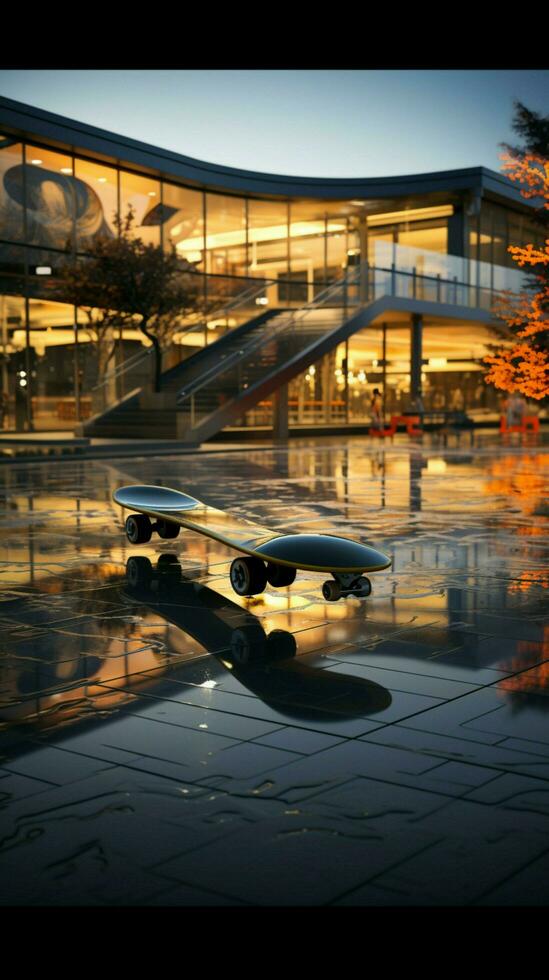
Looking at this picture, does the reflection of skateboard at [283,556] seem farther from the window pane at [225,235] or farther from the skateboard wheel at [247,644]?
the window pane at [225,235]

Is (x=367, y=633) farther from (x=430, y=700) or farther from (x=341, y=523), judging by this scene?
(x=341, y=523)

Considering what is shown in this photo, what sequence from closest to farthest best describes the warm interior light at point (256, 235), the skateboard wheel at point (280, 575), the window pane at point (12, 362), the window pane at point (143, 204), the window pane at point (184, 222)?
the skateboard wheel at point (280, 575) < the window pane at point (12, 362) < the window pane at point (143, 204) < the window pane at point (184, 222) < the warm interior light at point (256, 235)

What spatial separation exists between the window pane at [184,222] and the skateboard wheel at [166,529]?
101 feet

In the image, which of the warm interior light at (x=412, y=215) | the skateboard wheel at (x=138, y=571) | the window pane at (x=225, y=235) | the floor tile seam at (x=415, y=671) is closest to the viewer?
the floor tile seam at (x=415, y=671)

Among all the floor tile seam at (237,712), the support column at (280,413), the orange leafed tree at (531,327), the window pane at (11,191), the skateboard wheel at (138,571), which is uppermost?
the window pane at (11,191)

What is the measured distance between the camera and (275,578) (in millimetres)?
8414

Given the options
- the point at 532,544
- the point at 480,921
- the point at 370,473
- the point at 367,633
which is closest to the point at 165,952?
the point at 480,921

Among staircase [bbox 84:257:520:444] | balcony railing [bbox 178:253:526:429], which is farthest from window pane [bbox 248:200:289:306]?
staircase [bbox 84:257:520:444]

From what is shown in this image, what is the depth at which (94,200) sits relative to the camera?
37250 mm

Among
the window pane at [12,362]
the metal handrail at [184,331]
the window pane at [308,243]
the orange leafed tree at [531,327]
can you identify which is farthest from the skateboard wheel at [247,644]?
the window pane at [308,243]

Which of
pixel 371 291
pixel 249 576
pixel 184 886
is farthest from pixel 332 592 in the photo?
pixel 371 291

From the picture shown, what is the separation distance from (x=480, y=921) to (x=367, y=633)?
3.90 metres

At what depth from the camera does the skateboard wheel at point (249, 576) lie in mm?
8117

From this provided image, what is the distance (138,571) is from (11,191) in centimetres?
2809
